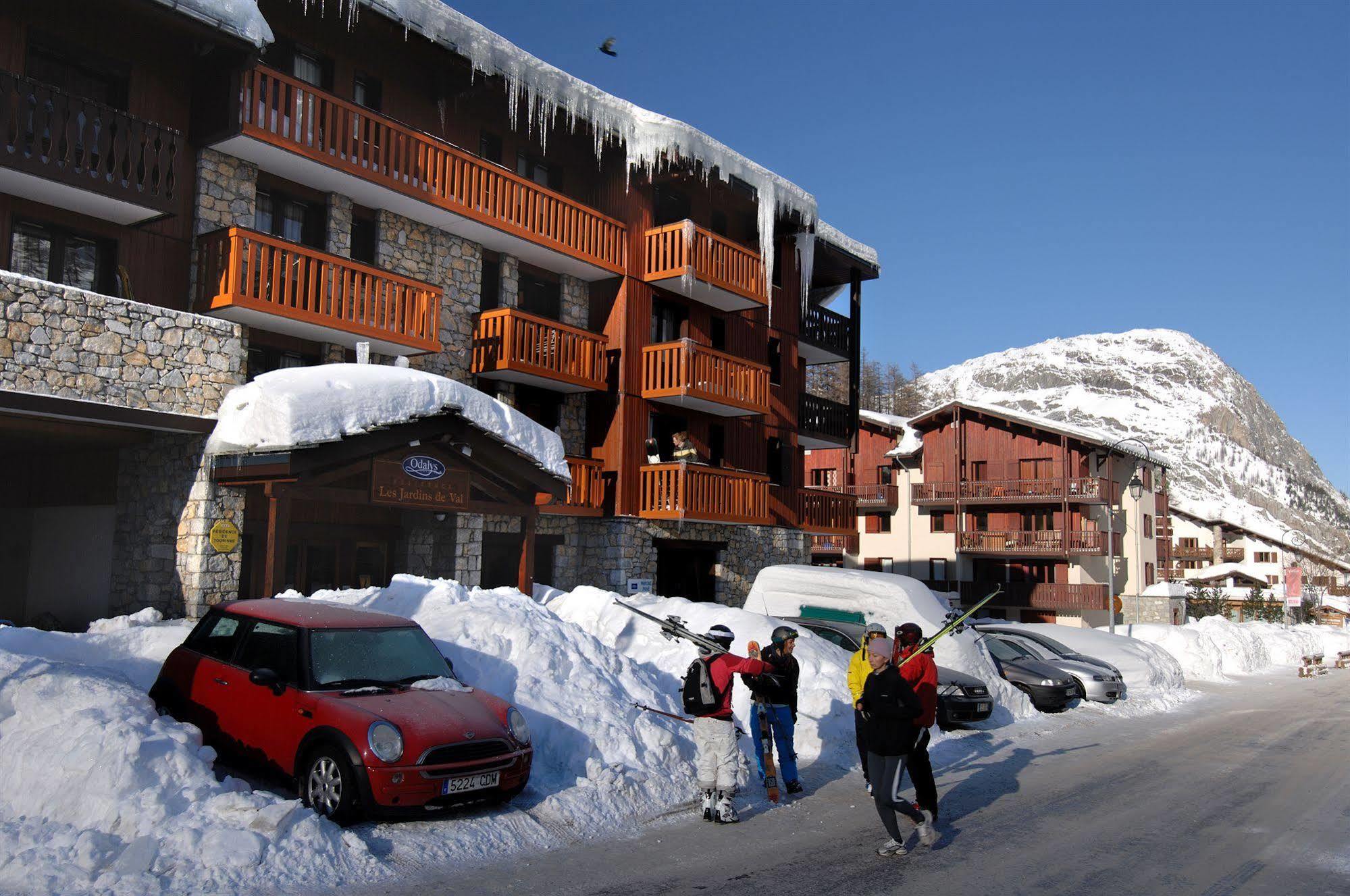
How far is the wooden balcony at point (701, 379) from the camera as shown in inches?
866

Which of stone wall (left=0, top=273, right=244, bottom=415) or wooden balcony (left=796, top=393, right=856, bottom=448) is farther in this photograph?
wooden balcony (left=796, top=393, right=856, bottom=448)

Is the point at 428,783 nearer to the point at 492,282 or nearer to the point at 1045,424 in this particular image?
the point at 492,282

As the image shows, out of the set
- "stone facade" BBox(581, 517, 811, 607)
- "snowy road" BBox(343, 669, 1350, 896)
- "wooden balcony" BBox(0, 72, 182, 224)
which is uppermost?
"wooden balcony" BBox(0, 72, 182, 224)

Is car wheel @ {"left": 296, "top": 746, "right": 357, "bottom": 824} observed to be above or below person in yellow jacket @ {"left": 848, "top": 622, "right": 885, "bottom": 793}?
below

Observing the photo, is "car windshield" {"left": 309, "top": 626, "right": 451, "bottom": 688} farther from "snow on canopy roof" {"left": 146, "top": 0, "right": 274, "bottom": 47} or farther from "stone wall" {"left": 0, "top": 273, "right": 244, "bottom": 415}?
"snow on canopy roof" {"left": 146, "top": 0, "right": 274, "bottom": 47}

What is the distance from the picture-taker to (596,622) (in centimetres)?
1465

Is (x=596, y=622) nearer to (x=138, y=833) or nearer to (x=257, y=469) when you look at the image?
(x=257, y=469)

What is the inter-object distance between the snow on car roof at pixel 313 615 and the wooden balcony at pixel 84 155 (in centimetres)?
732

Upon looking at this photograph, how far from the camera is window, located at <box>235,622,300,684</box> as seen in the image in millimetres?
8547

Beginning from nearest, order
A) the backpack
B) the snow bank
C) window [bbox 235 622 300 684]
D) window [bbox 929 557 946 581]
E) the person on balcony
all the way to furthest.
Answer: the snow bank
window [bbox 235 622 300 684]
the backpack
the person on balcony
window [bbox 929 557 946 581]

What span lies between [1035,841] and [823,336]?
2214 centimetres

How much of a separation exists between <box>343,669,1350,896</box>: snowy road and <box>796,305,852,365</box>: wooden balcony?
16671 mm

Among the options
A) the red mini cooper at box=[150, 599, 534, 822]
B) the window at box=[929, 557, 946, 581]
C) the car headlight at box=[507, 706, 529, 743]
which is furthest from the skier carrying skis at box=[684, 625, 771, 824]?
the window at box=[929, 557, 946, 581]

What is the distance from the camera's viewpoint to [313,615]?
919 cm
